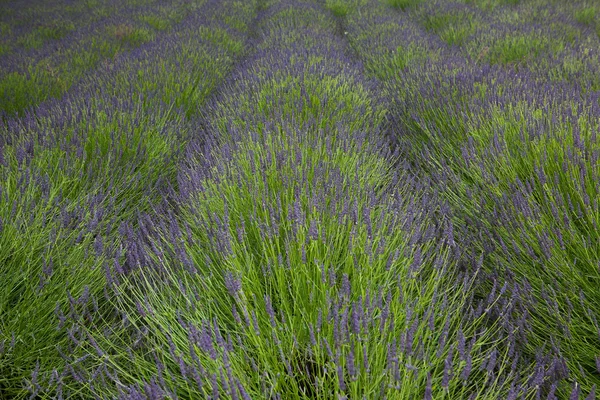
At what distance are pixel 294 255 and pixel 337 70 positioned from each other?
8.84ft

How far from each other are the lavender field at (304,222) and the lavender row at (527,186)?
0.02m

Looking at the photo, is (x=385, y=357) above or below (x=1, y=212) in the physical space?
above

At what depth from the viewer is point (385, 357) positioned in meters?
1.11

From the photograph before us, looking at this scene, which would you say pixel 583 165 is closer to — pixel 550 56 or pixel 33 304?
pixel 33 304

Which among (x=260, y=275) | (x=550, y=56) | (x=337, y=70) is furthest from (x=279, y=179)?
(x=550, y=56)

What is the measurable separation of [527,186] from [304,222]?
1011mm

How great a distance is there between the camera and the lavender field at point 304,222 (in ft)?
3.74

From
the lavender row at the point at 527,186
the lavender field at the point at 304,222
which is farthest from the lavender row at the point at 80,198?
the lavender row at the point at 527,186

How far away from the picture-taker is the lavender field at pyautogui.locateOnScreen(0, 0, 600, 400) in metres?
1.14

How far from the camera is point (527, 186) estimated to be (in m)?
1.83

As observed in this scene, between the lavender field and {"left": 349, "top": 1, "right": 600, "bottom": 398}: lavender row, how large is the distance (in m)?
0.02

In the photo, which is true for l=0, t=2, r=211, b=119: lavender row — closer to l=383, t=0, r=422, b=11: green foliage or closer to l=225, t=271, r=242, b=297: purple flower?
l=225, t=271, r=242, b=297: purple flower

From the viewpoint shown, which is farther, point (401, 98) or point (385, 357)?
point (401, 98)

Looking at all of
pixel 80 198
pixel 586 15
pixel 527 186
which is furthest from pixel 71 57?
pixel 586 15
